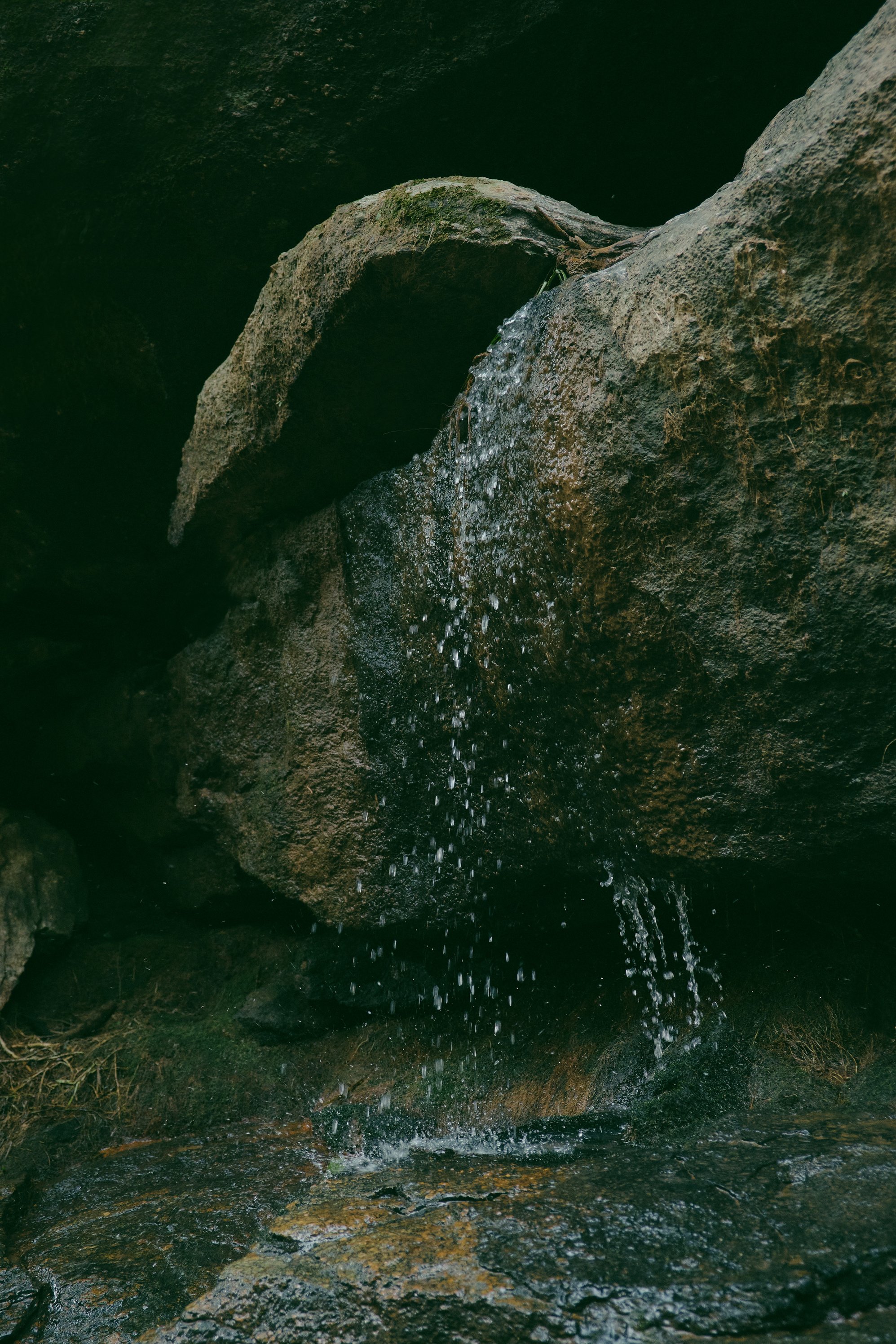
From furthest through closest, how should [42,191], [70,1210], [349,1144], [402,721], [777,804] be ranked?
[42,191] < [402,721] < [349,1144] < [70,1210] < [777,804]

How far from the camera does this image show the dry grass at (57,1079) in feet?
11.8

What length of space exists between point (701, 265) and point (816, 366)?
1.27ft

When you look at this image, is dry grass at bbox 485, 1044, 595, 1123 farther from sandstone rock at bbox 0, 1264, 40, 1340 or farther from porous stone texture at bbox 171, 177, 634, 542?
porous stone texture at bbox 171, 177, 634, 542

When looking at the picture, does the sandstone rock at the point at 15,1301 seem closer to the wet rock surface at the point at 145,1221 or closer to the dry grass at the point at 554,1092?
the wet rock surface at the point at 145,1221

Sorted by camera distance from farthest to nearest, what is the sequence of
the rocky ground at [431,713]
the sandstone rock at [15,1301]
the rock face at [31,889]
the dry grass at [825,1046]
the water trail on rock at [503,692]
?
the rock face at [31,889]
the water trail on rock at [503,692]
the dry grass at [825,1046]
the sandstone rock at [15,1301]
the rocky ground at [431,713]

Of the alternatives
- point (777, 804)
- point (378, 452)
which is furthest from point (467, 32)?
point (777, 804)

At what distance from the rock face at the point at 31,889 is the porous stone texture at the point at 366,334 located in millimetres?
1817

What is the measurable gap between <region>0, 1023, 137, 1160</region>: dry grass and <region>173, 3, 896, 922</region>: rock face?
1137mm

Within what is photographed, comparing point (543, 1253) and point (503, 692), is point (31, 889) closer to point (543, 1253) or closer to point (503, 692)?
point (503, 692)

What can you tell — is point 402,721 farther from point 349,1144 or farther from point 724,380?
point 724,380

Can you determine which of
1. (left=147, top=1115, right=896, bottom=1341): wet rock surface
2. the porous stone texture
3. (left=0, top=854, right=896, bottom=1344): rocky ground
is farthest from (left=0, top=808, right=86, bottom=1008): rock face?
(left=147, top=1115, right=896, bottom=1341): wet rock surface

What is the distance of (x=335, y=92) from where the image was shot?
3.54m

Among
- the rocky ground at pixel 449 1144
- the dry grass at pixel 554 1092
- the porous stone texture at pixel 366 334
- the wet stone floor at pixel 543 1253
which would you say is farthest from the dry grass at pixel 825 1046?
the porous stone texture at pixel 366 334

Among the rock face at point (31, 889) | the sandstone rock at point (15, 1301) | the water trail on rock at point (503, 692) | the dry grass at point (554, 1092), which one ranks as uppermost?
the water trail on rock at point (503, 692)
